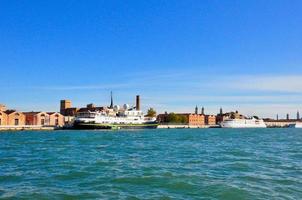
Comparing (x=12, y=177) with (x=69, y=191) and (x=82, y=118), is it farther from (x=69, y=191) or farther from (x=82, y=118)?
(x=82, y=118)

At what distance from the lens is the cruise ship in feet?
380

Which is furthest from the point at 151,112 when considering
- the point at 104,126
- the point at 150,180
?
the point at 150,180

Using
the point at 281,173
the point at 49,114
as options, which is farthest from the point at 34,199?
the point at 49,114

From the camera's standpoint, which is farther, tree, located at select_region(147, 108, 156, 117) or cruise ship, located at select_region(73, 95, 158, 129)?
tree, located at select_region(147, 108, 156, 117)

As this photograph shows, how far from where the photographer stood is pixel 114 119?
12506 centimetres

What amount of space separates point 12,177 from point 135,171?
536 cm

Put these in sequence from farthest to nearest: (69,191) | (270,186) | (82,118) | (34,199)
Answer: (82,118) → (270,186) → (69,191) → (34,199)

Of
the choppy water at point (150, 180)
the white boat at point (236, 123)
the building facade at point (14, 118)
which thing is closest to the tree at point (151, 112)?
the white boat at point (236, 123)

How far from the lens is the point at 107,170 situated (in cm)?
2080

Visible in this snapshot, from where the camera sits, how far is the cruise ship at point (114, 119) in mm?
115938

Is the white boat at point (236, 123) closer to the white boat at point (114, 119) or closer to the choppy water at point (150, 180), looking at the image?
the white boat at point (114, 119)

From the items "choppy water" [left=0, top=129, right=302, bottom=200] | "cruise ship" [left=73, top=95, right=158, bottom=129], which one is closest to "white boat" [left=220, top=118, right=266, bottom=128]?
"cruise ship" [left=73, top=95, right=158, bottom=129]

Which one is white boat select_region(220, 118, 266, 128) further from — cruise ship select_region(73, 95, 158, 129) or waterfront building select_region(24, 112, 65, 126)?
waterfront building select_region(24, 112, 65, 126)

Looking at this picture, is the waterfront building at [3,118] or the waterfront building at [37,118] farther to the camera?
the waterfront building at [37,118]
